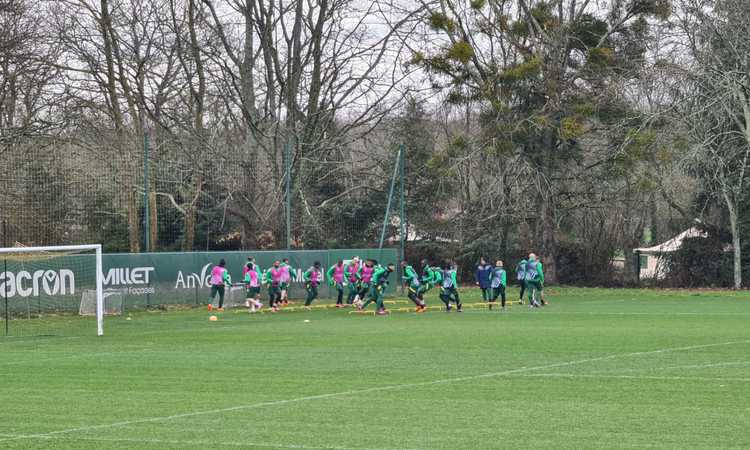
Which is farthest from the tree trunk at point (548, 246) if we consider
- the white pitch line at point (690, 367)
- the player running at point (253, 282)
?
the white pitch line at point (690, 367)

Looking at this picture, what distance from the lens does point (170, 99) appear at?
50.9 metres

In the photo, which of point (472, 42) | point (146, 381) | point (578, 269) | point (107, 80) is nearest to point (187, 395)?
point (146, 381)

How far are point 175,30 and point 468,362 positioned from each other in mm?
33805

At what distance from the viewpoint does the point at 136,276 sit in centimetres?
3484

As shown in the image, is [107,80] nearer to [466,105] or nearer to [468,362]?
[466,105]

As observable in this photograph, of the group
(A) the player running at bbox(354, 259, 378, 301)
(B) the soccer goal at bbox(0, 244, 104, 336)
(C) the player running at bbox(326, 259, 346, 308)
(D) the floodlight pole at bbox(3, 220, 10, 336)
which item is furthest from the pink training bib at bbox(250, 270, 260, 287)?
(D) the floodlight pole at bbox(3, 220, 10, 336)

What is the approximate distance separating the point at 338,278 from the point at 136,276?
704 centimetres

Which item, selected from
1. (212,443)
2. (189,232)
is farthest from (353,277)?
(212,443)

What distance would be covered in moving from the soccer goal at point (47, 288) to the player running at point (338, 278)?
869cm

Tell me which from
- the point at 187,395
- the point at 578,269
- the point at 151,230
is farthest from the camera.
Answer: the point at 578,269

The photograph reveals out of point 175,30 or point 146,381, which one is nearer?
point 146,381

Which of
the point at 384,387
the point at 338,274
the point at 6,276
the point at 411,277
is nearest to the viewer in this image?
the point at 384,387

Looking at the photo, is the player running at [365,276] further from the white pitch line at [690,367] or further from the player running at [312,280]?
the white pitch line at [690,367]

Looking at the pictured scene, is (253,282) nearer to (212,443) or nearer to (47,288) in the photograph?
Result: (47,288)
